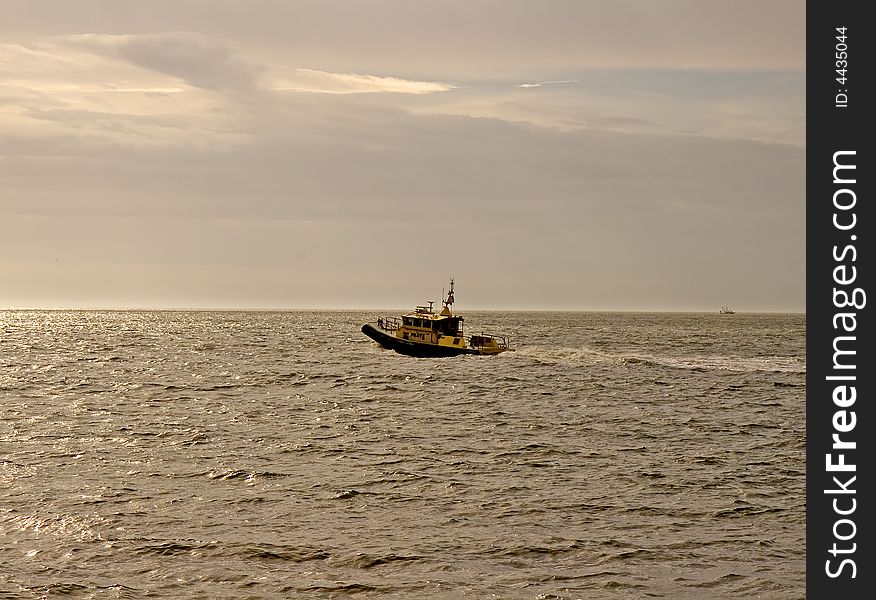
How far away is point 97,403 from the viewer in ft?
141

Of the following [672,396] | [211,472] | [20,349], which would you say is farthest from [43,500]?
[20,349]

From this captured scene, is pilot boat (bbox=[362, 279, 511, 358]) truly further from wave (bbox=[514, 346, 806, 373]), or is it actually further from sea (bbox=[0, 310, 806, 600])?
sea (bbox=[0, 310, 806, 600])

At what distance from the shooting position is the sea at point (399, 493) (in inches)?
656

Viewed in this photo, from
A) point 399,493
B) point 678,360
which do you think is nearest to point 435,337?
Answer: point 678,360

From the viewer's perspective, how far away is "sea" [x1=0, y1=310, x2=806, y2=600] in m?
16.7

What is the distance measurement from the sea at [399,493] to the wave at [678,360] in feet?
70.2

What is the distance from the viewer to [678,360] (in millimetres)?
78500

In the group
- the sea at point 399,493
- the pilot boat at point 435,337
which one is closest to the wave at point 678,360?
the pilot boat at point 435,337

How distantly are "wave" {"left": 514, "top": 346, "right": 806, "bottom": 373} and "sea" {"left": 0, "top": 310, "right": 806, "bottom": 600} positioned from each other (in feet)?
70.2

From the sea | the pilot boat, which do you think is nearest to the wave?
the pilot boat

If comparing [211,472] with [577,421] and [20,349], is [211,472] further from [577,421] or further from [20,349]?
[20,349]

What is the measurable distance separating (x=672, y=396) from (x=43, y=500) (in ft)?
114

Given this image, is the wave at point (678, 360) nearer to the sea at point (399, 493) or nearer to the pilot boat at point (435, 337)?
the pilot boat at point (435, 337)
